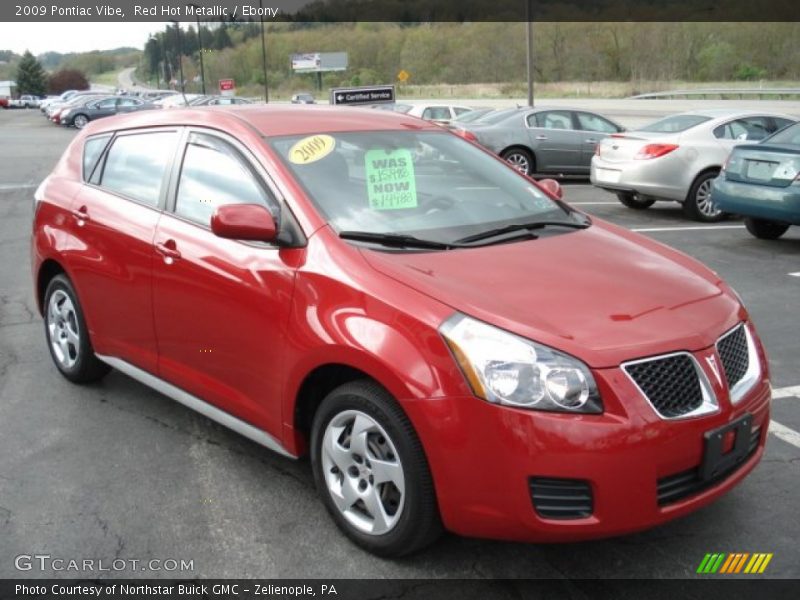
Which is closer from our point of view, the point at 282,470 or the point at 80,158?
the point at 282,470

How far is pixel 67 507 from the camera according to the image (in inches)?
143

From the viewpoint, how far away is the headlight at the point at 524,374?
2.74 m

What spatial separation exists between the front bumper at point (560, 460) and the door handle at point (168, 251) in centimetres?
158

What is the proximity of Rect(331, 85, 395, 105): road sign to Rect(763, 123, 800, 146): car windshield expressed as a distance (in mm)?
17344

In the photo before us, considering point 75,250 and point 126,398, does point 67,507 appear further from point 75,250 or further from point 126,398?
point 75,250

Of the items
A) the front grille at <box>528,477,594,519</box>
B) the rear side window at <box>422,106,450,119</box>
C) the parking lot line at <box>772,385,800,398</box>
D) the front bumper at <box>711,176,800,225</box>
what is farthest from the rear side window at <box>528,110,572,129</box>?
the front grille at <box>528,477,594,519</box>

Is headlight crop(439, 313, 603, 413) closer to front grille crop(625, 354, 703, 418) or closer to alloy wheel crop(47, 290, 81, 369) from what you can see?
front grille crop(625, 354, 703, 418)

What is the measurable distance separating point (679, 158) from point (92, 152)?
28.0 ft

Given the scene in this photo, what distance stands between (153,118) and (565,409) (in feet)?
9.69

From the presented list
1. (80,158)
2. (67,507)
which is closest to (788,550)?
(67,507)

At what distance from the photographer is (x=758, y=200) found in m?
9.09

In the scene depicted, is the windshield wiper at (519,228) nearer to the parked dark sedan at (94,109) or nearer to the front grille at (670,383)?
the front grille at (670,383)

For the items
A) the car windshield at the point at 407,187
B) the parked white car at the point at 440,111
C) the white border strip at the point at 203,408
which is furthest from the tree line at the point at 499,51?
the white border strip at the point at 203,408

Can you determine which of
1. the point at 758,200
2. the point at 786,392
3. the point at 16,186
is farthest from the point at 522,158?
the point at 786,392
